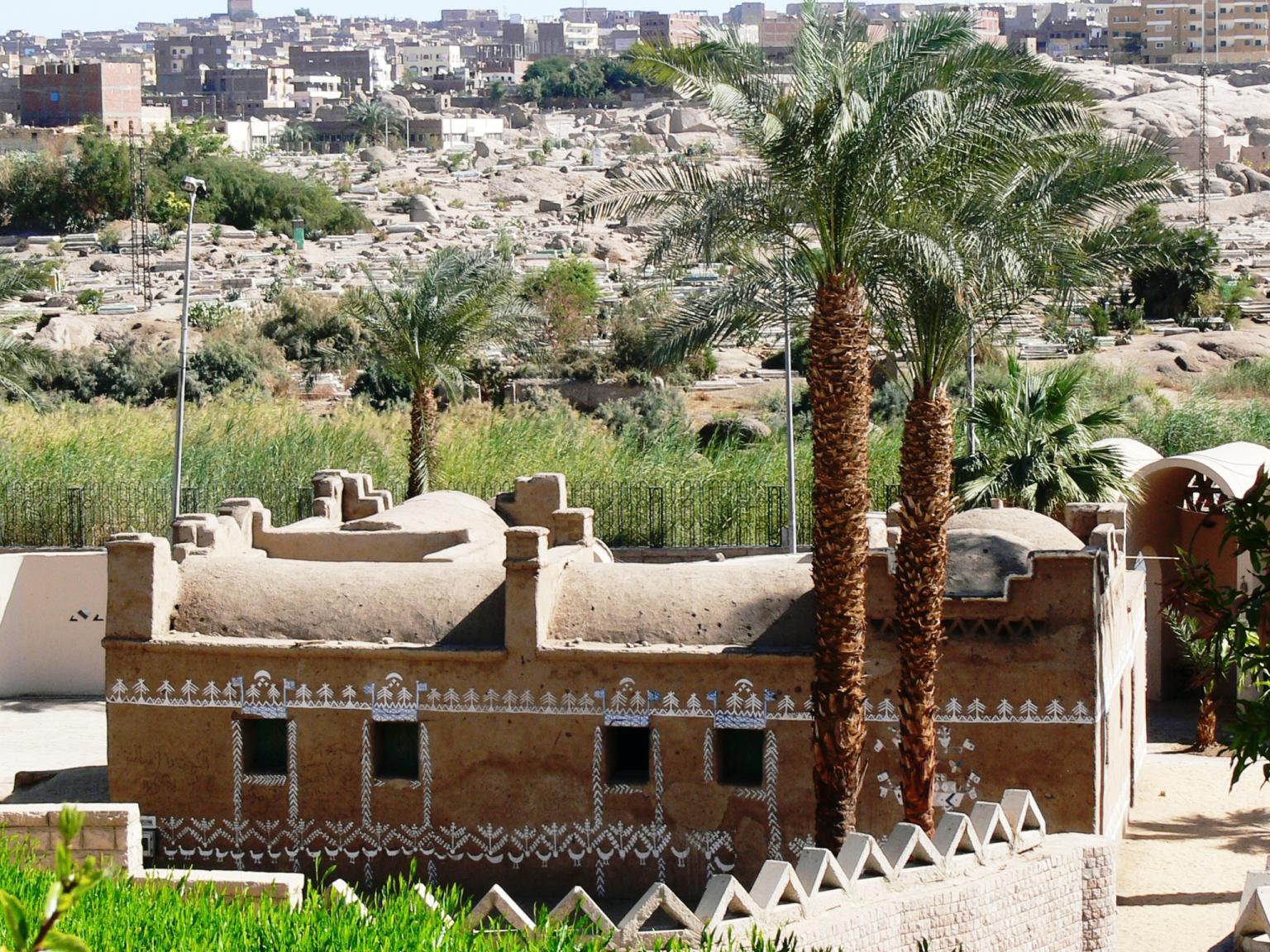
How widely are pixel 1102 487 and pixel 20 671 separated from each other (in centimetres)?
1488

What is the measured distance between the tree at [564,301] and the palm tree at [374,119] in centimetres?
8788

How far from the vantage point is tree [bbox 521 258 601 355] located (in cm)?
5234

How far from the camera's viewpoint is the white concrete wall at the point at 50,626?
26031 mm

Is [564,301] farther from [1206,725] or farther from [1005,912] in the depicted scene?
[1005,912]

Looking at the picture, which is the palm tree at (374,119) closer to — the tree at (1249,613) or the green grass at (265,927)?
the tree at (1249,613)

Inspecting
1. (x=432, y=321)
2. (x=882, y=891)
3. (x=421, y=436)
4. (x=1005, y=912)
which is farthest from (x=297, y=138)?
(x=882, y=891)

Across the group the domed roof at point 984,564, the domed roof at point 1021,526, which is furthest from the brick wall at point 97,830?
the domed roof at point 1021,526

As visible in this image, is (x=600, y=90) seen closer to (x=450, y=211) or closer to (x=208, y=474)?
(x=450, y=211)

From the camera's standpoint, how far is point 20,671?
86.0 feet

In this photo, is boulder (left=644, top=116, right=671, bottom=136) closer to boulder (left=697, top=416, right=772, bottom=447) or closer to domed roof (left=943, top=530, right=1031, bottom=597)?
boulder (left=697, top=416, right=772, bottom=447)

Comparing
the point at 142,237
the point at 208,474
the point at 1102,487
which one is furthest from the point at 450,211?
the point at 1102,487

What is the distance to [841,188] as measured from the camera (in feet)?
50.1

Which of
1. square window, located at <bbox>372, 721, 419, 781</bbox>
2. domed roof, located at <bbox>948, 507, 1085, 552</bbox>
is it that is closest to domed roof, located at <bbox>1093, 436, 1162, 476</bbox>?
domed roof, located at <bbox>948, 507, 1085, 552</bbox>

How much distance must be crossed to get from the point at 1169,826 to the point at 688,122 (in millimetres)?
131503
